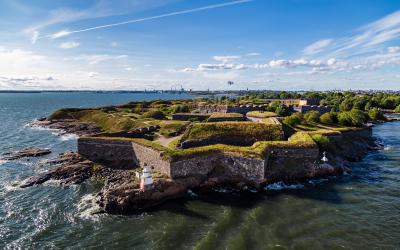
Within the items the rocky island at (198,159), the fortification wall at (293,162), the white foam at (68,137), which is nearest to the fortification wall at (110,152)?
the rocky island at (198,159)

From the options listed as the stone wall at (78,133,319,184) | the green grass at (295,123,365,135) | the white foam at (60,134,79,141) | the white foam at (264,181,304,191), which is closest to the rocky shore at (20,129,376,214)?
the stone wall at (78,133,319,184)

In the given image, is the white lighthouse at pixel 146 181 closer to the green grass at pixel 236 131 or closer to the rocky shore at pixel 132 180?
the rocky shore at pixel 132 180

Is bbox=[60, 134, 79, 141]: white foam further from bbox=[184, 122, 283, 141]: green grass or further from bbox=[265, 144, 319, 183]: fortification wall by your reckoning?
bbox=[265, 144, 319, 183]: fortification wall

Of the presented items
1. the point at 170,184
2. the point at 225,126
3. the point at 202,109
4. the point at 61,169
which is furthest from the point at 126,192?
the point at 202,109

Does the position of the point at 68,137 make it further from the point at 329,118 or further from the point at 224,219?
the point at 329,118

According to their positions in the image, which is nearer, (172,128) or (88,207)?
(88,207)

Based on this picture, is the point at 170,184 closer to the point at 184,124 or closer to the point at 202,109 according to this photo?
the point at 184,124

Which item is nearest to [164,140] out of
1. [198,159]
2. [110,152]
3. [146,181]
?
[110,152]
